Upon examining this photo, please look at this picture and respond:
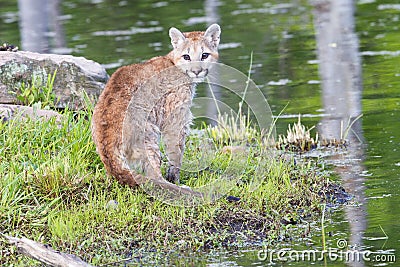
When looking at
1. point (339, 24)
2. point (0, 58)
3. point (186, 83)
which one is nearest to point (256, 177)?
point (186, 83)

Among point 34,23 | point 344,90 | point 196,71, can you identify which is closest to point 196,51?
point 196,71

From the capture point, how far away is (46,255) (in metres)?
6.95

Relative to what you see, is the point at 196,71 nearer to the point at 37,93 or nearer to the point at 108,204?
the point at 108,204

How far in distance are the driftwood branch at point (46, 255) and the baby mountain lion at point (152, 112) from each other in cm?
149

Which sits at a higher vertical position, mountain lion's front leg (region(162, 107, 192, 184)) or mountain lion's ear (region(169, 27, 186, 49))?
mountain lion's ear (region(169, 27, 186, 49))

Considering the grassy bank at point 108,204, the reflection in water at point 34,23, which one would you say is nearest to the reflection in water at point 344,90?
the grassy bank at point 108,204

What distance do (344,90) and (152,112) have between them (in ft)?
20.4

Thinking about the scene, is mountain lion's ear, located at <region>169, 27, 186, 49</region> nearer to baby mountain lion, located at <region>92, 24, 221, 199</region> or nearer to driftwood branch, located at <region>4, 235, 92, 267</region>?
baby mountain lion, located at <region>92, 24, 221, 199</region>

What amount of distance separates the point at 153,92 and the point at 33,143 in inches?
57.5

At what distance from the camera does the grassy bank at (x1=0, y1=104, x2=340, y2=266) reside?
25.8 ft

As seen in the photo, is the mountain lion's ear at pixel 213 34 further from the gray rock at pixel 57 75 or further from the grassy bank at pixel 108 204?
the gray rock at pixel 57 75

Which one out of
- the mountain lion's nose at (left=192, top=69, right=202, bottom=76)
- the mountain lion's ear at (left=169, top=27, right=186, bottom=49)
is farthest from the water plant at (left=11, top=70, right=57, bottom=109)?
the mountain lion's nose at (left=192, top=69, right=202, bottom=76)

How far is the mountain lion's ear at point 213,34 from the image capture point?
28.4ft

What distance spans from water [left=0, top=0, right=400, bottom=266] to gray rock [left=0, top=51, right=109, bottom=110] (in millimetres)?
2784
